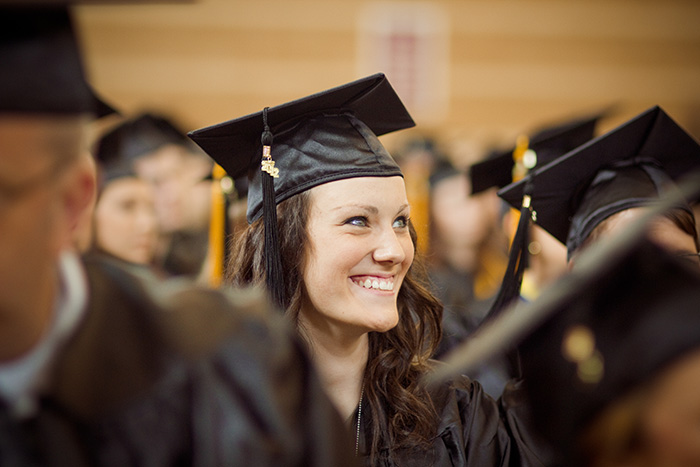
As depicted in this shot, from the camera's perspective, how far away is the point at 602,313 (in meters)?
1.09

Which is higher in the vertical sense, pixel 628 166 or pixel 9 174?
pixel 9 174

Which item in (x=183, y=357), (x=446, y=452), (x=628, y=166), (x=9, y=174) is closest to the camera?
(x=9, y=174)

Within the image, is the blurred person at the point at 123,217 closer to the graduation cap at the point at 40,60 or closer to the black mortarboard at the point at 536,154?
the black mortarboard at the point at 536,154

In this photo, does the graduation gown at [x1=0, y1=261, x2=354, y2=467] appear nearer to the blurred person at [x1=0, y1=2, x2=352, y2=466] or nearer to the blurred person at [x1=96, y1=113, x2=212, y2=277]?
the blurred person at [x1=0, y1=2, x2=352, y2=466]

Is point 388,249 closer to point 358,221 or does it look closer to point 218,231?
point 358,221

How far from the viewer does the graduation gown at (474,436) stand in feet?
6.17

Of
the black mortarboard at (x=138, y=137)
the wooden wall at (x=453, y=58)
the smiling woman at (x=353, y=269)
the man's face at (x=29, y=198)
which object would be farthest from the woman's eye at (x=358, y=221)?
the wooden wall at (x=453, y=58)

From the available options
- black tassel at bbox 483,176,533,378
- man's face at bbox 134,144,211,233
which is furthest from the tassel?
man's face at bbox 134,144,211,233

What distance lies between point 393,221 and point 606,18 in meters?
11.5

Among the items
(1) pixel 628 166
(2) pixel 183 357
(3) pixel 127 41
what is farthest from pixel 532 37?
(2) pixel 183 357

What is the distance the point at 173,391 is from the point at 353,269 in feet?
3.29

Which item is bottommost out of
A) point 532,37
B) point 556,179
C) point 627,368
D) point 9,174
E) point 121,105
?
point 121,105

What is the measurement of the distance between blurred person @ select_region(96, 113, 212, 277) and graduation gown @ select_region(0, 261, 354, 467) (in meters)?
3.20

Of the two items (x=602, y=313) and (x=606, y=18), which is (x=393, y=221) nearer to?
(x=602, y=313)
